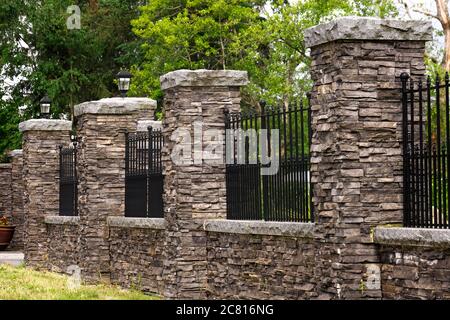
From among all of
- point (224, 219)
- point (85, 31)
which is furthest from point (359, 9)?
point (224, 219)

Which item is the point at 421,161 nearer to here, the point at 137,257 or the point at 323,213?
the point at 323,213

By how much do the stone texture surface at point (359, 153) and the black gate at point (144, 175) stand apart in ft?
18.2

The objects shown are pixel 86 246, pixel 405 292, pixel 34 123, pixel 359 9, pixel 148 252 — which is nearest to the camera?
pixel 405 292

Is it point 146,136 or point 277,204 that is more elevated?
point 146,136

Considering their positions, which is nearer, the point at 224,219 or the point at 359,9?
the point at 224,219

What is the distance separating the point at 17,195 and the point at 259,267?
1819 centimetres

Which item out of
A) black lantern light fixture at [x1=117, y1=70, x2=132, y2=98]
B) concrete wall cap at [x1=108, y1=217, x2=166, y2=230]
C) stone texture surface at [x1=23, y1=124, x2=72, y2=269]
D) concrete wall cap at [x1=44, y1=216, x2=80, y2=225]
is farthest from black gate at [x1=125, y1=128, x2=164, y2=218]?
stone texture surface at [x1=23, y1=124, x2=72, y2=269]

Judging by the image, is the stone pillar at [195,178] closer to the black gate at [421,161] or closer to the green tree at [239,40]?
the black gate at [421,161]

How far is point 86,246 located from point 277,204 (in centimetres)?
637

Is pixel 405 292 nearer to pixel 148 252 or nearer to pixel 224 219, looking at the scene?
pixel 224 219

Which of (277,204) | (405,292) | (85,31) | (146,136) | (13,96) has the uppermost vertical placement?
(85,31)

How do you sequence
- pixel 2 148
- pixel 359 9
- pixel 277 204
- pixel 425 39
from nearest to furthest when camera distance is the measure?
pixel 425 39, pixel 277 204, pixel 359 9, pixel 2 148

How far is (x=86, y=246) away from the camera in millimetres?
18609

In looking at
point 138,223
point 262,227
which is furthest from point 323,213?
point 138,223
